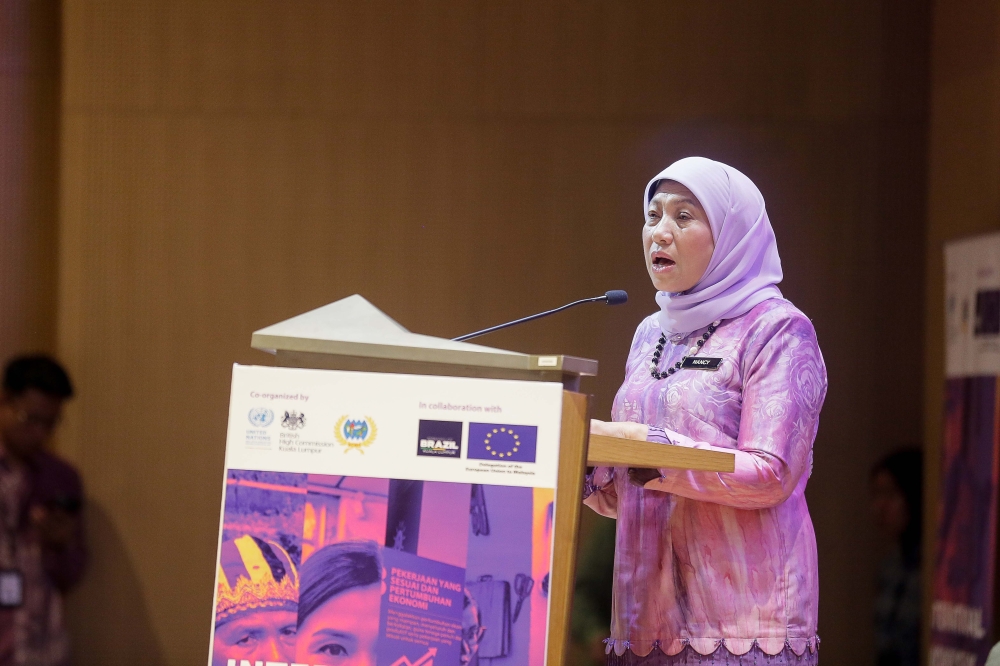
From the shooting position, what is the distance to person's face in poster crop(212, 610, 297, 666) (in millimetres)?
1277

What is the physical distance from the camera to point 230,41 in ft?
15.2

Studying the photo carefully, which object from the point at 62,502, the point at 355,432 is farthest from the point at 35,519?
the point at 355,432

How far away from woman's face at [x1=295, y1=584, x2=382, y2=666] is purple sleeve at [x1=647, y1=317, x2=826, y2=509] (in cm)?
49

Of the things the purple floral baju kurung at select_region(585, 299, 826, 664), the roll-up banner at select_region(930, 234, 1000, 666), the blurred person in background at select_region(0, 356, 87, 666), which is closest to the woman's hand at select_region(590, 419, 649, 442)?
the purple floral baju kurung at select_region(585, 299, 826, 664)

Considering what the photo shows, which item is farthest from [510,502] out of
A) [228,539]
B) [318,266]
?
[318,266]

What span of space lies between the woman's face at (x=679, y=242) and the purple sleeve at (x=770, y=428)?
7.4 inches

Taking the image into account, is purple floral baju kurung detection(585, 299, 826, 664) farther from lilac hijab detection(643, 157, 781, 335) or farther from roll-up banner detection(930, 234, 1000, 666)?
roll-up banner detection(930, 234, 1000, 666)

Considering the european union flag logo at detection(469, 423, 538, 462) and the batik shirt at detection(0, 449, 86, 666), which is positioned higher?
the european union flag logo at detection(469, 423, 538, 462)

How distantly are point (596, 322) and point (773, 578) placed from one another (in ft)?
9.49

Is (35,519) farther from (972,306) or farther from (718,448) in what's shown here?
(972,306)

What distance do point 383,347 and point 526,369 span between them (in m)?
0.19

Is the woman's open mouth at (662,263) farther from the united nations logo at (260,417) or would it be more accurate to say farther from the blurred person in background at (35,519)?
the blurred person in background at (35,519)

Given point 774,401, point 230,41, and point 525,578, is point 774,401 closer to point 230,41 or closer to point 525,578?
point 525,578

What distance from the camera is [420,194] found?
181 inches
